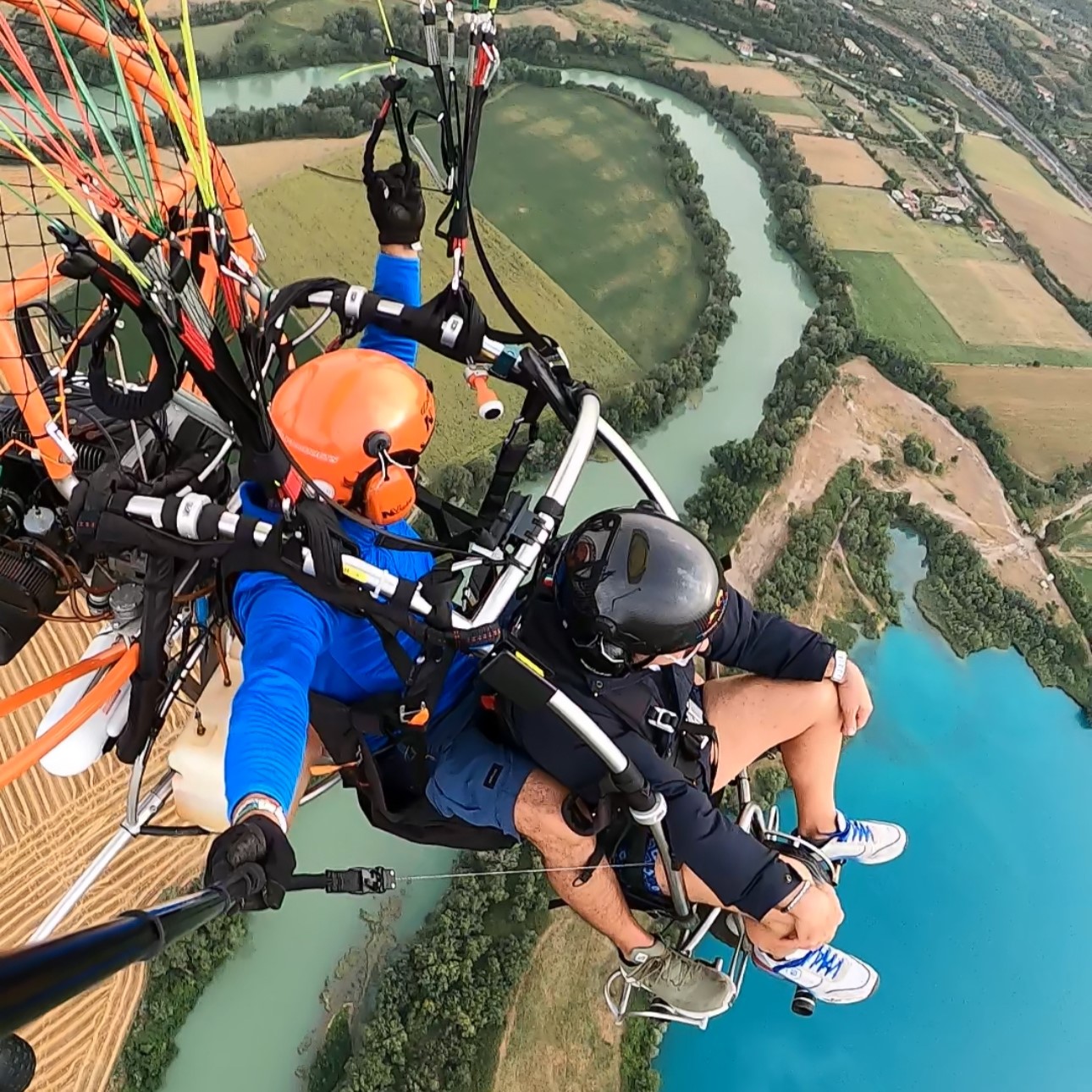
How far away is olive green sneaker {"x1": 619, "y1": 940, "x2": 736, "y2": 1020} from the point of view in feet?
8.05

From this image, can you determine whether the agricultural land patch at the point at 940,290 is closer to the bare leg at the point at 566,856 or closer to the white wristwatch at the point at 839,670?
the white wristwatch at the point at 839,670

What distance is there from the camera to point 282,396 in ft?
6.44

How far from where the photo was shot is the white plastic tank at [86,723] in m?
2.41

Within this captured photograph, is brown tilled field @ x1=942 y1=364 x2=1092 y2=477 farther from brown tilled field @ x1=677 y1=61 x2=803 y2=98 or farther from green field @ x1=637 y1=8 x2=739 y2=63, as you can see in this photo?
green field @ x1=637 y1=8 x2=739 y2=63

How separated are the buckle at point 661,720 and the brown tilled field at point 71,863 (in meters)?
5.73

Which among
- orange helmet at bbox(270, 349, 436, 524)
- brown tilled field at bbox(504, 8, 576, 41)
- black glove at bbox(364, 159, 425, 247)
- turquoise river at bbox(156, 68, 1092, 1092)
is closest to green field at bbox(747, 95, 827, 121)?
brown tilled field at bbox(504, 8, 576, 41)

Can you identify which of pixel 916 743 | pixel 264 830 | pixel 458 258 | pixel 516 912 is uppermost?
pixel 458 258

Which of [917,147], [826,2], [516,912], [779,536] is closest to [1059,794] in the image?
[779,536]

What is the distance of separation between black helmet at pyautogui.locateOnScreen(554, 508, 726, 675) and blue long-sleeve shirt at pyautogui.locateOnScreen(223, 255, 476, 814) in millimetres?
421

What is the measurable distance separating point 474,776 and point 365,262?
11459mm

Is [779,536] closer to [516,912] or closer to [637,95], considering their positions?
[516,912]

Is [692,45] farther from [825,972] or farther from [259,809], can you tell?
[259,809]

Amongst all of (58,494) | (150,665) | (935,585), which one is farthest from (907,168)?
(150,665)

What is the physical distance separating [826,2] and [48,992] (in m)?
26.6
